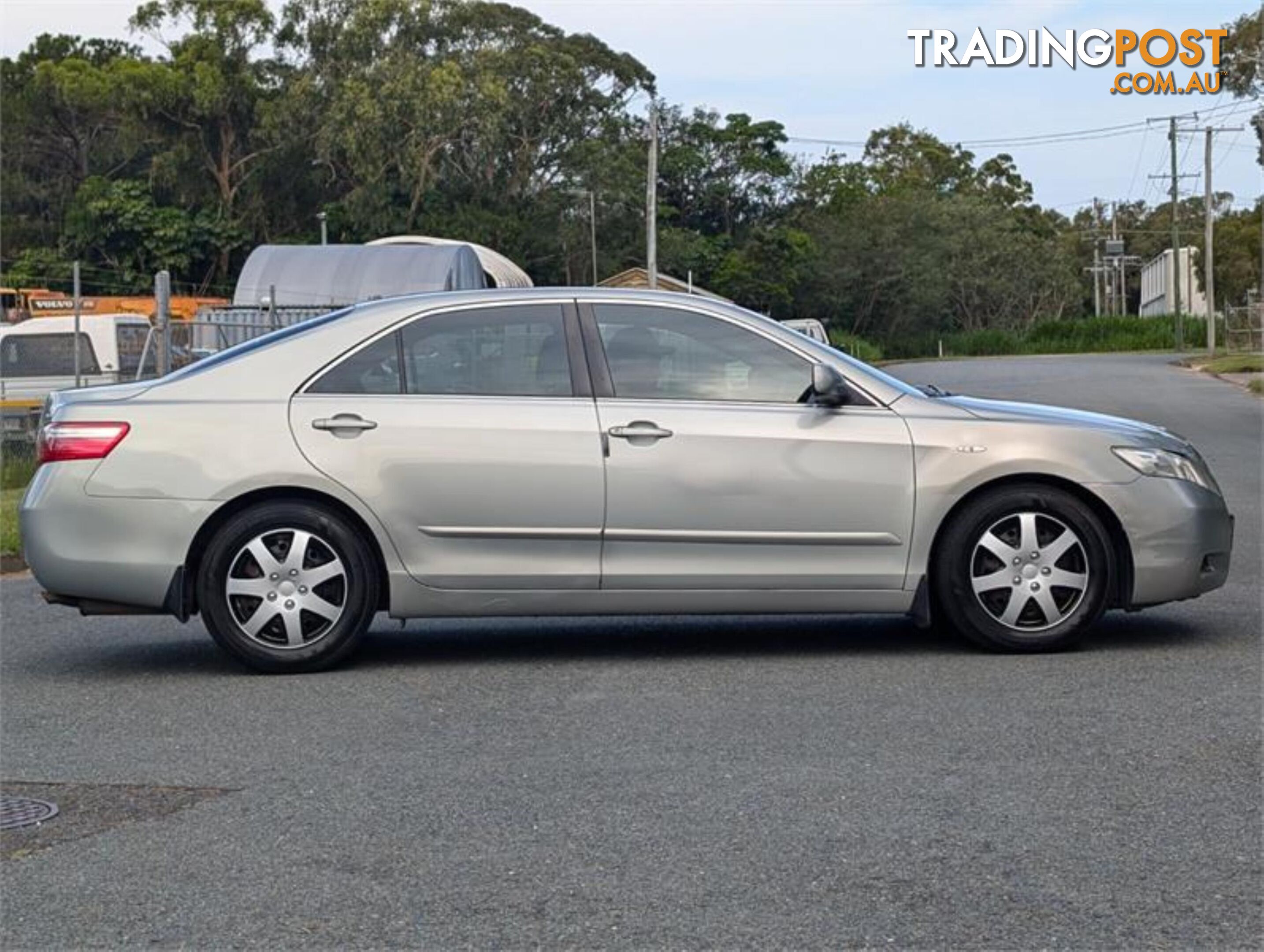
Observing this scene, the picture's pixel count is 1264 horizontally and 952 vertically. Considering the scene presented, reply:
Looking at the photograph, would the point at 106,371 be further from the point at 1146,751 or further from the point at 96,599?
the point at 1146,751

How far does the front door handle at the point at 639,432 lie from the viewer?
25.1ft

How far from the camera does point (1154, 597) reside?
777 cm

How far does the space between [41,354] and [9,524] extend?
673 inches

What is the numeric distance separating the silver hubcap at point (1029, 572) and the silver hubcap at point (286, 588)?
2635 millimetres

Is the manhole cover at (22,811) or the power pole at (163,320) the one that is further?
the power pole at (163,320)

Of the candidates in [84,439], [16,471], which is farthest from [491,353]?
[16,471]

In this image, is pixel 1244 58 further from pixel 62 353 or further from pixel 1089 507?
pixel 1089 507

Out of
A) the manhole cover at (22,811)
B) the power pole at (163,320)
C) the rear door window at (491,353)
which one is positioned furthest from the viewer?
the power pole at (163,320)

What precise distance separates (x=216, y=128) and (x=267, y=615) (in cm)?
6721

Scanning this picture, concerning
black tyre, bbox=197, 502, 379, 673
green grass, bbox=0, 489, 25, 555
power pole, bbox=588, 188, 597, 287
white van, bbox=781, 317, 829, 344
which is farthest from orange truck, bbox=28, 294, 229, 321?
black tyre, bbox=197, 502, 379, 673

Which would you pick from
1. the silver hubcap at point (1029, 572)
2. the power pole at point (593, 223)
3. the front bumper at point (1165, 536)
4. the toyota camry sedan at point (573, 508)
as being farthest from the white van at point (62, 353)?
the power pole at point (593, 223)

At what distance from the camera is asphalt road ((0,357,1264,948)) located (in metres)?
4.39

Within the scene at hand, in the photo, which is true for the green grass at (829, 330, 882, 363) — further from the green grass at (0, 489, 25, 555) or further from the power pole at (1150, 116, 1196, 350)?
the green grass at (0, 489, 25, 555)

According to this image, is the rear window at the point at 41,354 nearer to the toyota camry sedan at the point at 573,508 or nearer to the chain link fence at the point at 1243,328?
the toyota camry sedan at the point at 573,508
